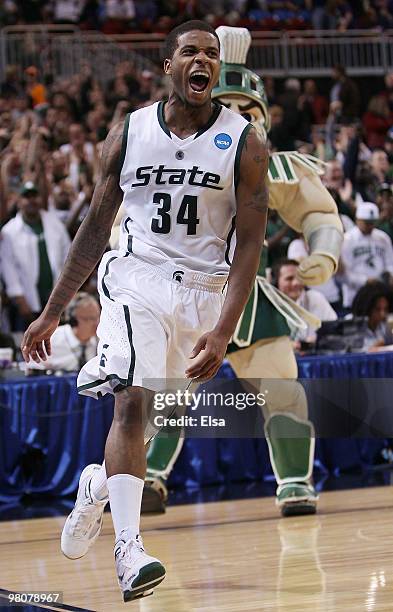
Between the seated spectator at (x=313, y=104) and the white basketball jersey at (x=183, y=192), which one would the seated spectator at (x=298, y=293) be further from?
the seated spectator at (x=313, y=104)

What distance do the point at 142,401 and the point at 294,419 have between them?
2671 mm

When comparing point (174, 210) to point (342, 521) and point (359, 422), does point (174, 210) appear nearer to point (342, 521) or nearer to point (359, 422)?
point (342, 521)

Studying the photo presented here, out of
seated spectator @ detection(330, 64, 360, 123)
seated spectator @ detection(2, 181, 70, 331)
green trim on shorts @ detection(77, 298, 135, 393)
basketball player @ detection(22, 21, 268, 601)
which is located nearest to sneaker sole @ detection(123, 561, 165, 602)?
basketball player @ detection(22, 21, 268, 601)

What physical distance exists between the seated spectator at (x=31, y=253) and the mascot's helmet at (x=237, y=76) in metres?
3.77

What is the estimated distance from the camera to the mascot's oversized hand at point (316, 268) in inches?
286

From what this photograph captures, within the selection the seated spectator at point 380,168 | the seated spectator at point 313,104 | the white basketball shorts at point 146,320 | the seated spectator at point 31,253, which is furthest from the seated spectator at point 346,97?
the white basketball shorts at point 146,320

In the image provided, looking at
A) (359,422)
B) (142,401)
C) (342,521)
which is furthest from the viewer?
(359,422)

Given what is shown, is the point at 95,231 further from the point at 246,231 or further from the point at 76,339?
the point at 76,339

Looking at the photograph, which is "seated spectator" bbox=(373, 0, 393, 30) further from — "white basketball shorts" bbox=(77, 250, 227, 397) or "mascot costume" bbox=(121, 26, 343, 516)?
"white basketball shorts" bbox=(77, 250, 227, 397)

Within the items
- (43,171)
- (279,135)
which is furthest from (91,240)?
(279,135)

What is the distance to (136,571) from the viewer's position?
4312 mm

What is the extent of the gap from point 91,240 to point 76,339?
407 centimetres

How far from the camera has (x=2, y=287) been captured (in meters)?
10.9

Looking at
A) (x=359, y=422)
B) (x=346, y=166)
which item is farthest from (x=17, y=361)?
(x=346, y=166)
